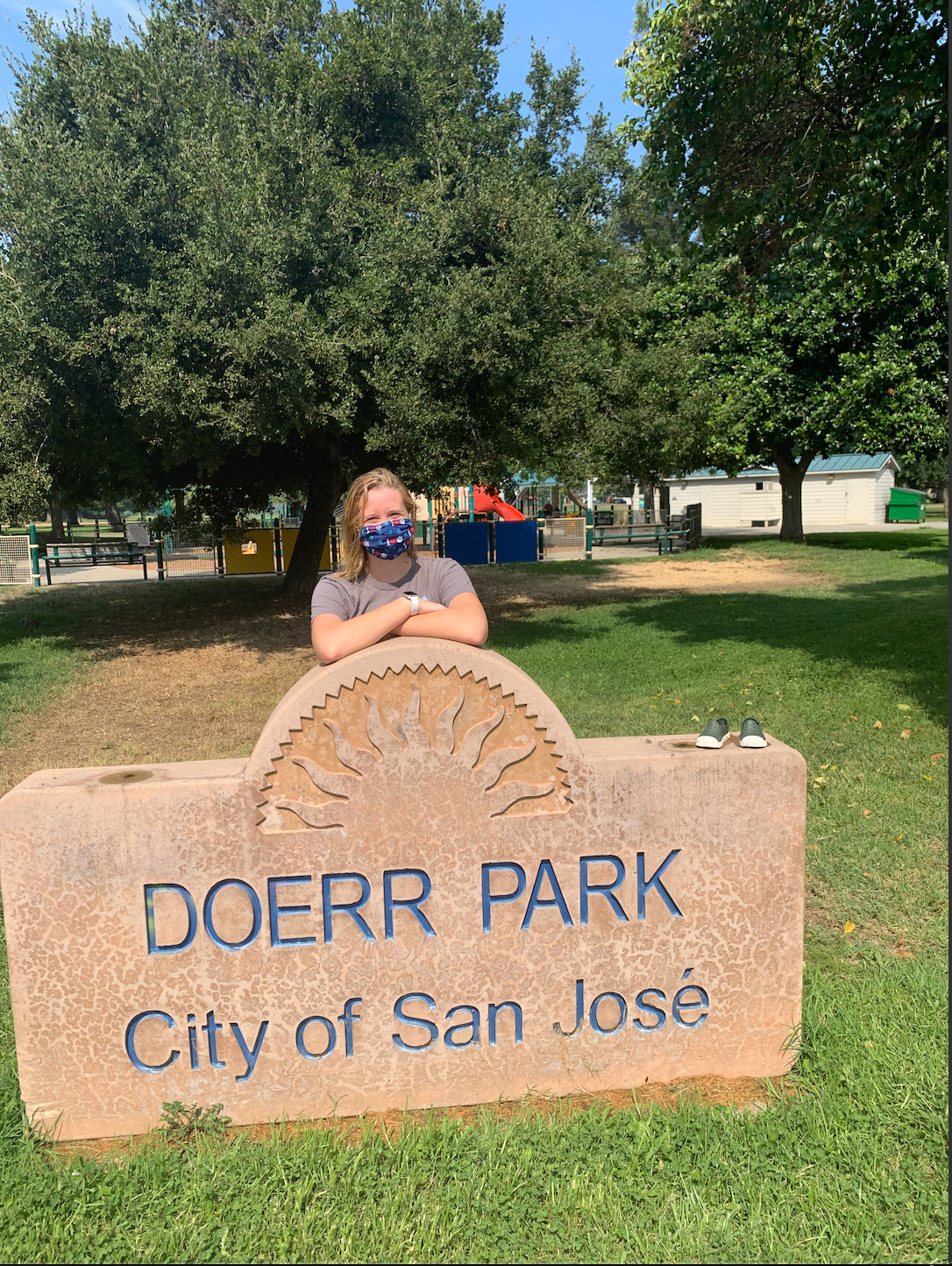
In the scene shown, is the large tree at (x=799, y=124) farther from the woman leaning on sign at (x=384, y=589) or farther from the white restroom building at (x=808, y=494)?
the white restroom building at (x=808, y=494)

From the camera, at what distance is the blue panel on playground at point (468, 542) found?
24656 mm

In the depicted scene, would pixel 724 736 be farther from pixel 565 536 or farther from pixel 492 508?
pixel 565 536

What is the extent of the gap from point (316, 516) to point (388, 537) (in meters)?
12.4

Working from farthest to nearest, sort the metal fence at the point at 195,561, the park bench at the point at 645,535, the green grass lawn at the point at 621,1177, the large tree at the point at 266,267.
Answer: the park bench at the point at 645,535 < the metal fence at the point at 195,561 < the large tree at the point at 266,267 < the green grass lawn at the point at 621,1177

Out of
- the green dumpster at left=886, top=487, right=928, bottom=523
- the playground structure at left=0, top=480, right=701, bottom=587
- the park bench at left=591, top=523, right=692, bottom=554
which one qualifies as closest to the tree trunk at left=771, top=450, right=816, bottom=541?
the playground structure at left=0, top=480, right=701, bottom=587

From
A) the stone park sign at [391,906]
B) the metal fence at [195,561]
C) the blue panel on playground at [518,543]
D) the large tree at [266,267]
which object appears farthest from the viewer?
the blue panel on playground at [518,543]

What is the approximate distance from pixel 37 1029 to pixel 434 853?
127 centimetres

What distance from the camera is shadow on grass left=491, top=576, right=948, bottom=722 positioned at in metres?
8.86

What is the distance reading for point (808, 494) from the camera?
133ft

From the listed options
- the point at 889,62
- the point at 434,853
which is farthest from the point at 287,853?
the point at 889,62

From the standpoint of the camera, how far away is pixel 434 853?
2770mm

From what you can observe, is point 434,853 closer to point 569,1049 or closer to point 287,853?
point 287,853

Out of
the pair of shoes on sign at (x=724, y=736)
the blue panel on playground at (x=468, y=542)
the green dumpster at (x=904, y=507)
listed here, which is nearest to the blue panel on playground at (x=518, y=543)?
the blue panel on playground at (x=468, y=542)

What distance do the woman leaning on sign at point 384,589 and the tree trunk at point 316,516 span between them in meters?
10.1
